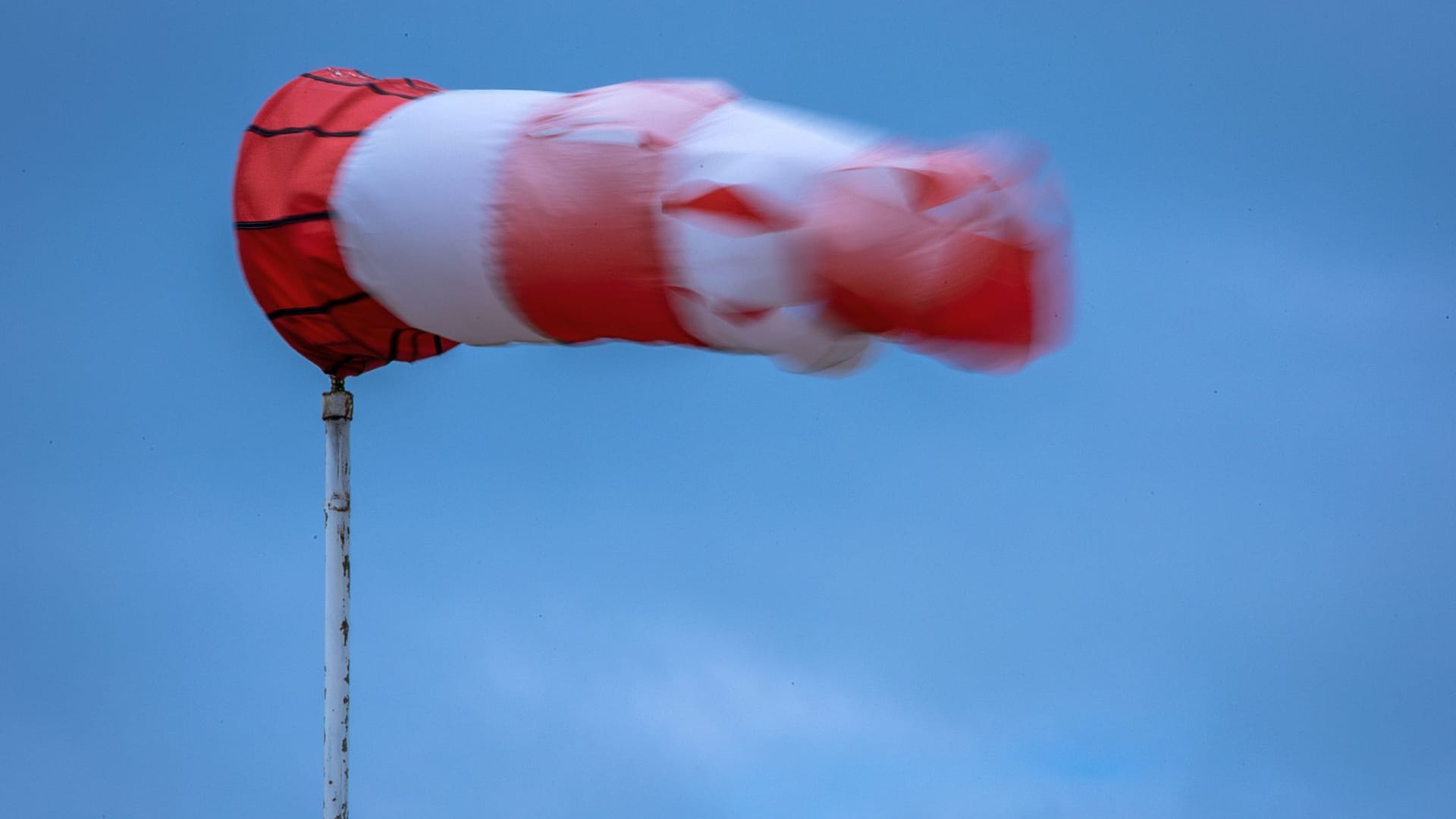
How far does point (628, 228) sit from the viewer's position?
8.68 ft

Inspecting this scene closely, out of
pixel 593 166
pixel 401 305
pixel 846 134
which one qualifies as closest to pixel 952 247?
pixel 846 134

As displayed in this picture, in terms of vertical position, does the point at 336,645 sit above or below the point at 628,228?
below

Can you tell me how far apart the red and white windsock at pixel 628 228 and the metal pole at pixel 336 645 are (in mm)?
294

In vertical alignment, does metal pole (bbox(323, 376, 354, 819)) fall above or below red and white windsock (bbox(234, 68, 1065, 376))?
below

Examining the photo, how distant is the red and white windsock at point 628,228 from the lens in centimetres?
248

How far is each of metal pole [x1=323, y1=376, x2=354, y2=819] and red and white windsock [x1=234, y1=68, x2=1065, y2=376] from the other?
29cm

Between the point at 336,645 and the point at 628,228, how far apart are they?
1108 mm

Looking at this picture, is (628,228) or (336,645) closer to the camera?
(628,228)

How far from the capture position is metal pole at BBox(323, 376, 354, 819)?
319cm

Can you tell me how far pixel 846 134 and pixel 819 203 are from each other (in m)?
0.18

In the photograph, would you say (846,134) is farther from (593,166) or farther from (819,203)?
(593,166)

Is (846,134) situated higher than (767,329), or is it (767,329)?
(846,134)

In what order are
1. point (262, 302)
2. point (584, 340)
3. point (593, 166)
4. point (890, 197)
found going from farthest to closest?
point (262, 302)
point (584, 340)
point (593, 166)
point (890, 197)

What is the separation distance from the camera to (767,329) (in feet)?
8.59
